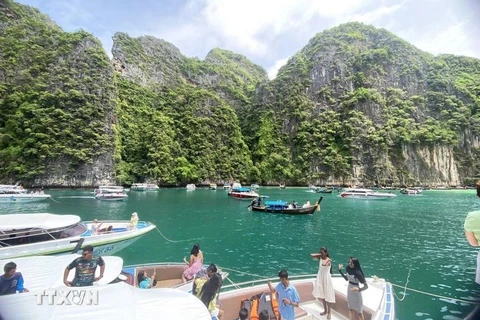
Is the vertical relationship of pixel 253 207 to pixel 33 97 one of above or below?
below

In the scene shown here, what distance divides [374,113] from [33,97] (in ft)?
433

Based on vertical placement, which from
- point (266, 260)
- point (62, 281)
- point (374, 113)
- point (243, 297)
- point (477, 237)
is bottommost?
point (266, 260)

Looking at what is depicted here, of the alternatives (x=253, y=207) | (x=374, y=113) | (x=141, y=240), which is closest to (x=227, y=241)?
(x=141, y=240)

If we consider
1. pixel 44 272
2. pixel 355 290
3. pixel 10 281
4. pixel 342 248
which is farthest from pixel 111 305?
pixel 342 248

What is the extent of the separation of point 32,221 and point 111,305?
55.1 feet

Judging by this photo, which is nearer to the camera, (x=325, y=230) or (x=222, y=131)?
(x=325, y=230)

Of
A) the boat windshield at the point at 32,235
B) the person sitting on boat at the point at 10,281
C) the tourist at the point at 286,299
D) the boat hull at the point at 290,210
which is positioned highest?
the person sitting on boat at the point at 10,281

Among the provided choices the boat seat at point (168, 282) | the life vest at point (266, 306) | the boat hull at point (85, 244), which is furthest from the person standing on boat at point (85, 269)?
the boat hull at point (85, 244)

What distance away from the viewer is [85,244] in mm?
18016

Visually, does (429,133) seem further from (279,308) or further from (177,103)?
(279,308)

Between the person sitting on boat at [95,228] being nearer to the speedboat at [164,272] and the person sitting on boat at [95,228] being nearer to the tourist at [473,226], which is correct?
the speedboat at [164,272]

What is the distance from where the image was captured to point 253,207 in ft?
142

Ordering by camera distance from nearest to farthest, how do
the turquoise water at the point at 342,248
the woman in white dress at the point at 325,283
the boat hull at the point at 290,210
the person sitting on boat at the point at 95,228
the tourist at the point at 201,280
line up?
the tourist at the point at 201,280 < the woman in white dress at the point at 325,283 < the turquoise water at the point at 342,248 < the person sitting on boat at the point at 95,228 < the boat hull at the point at 290,210

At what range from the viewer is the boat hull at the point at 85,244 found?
582 inches
